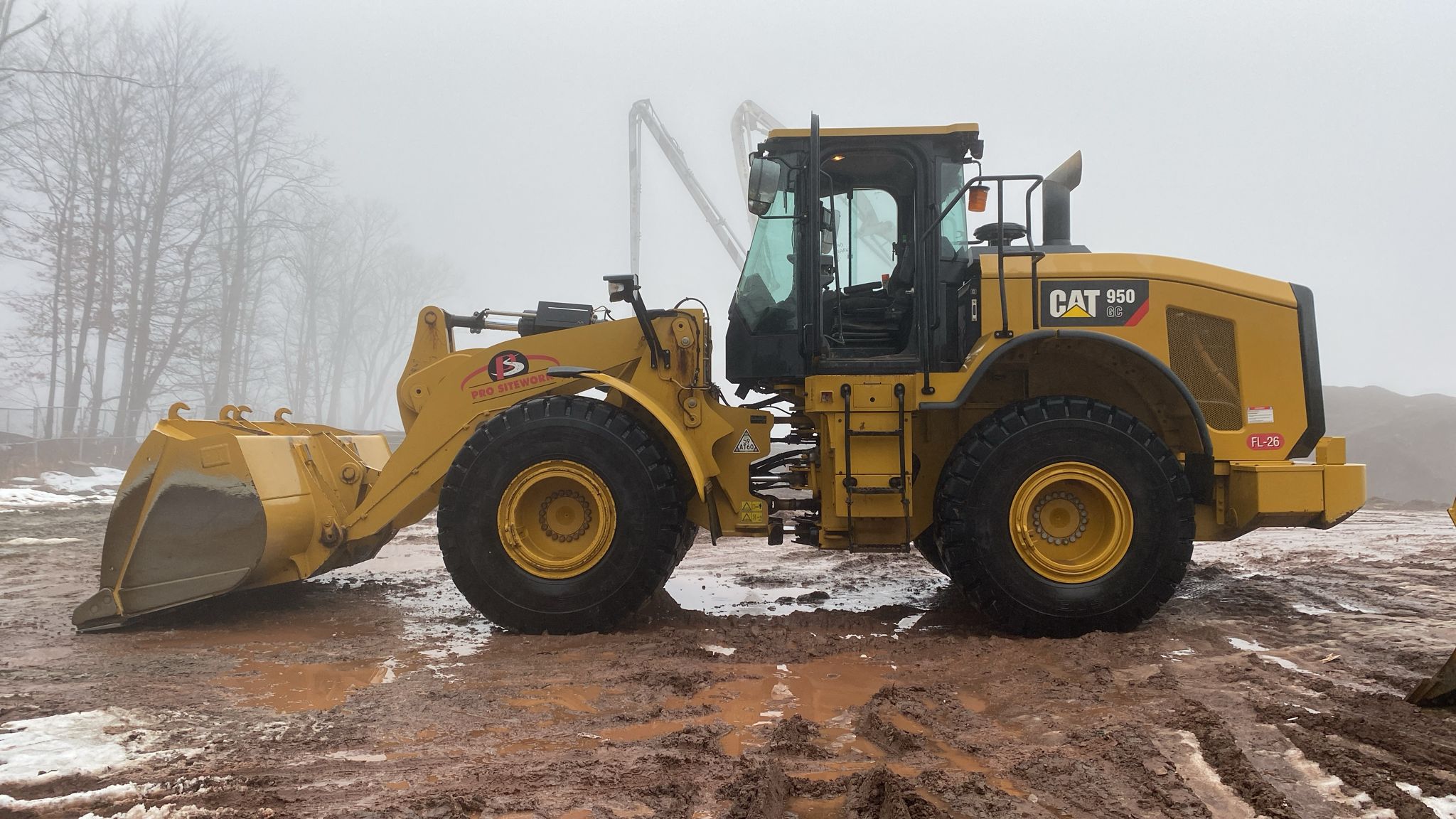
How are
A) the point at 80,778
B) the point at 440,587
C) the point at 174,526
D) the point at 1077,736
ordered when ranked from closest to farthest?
the point at 80,778, the point at 1077,736, the point at 174,526, the point at 440,587

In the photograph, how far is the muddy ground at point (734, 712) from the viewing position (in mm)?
2592

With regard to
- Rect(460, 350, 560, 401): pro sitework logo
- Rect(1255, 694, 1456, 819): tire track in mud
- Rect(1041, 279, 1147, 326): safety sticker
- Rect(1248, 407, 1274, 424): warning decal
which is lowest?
Rect(1255, 694, 1456, 819): tire track in mud

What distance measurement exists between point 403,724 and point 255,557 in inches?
86.9

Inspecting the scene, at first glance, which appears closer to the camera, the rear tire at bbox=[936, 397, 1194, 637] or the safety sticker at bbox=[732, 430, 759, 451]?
the rear tire at bbox=[936, 397, 1194, 637]

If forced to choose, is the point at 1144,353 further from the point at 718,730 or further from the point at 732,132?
the point at 732,132

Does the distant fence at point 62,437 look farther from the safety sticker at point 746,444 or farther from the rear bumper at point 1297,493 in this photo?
the rear bumper at point 1297,493

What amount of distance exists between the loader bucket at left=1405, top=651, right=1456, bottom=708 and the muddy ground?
8 centimetres

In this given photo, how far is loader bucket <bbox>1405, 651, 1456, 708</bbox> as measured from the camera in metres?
3.25

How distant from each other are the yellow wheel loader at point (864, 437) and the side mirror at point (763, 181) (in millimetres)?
15

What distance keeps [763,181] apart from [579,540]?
2.13 metres

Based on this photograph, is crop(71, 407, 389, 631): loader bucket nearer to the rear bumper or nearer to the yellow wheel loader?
the yellow wheel loader

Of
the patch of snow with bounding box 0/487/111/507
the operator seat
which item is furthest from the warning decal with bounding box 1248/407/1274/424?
the patch of snow with bounding box 0/487/111/507

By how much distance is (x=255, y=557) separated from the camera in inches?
196

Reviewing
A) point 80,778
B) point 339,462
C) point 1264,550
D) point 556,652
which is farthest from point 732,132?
point 80,778
